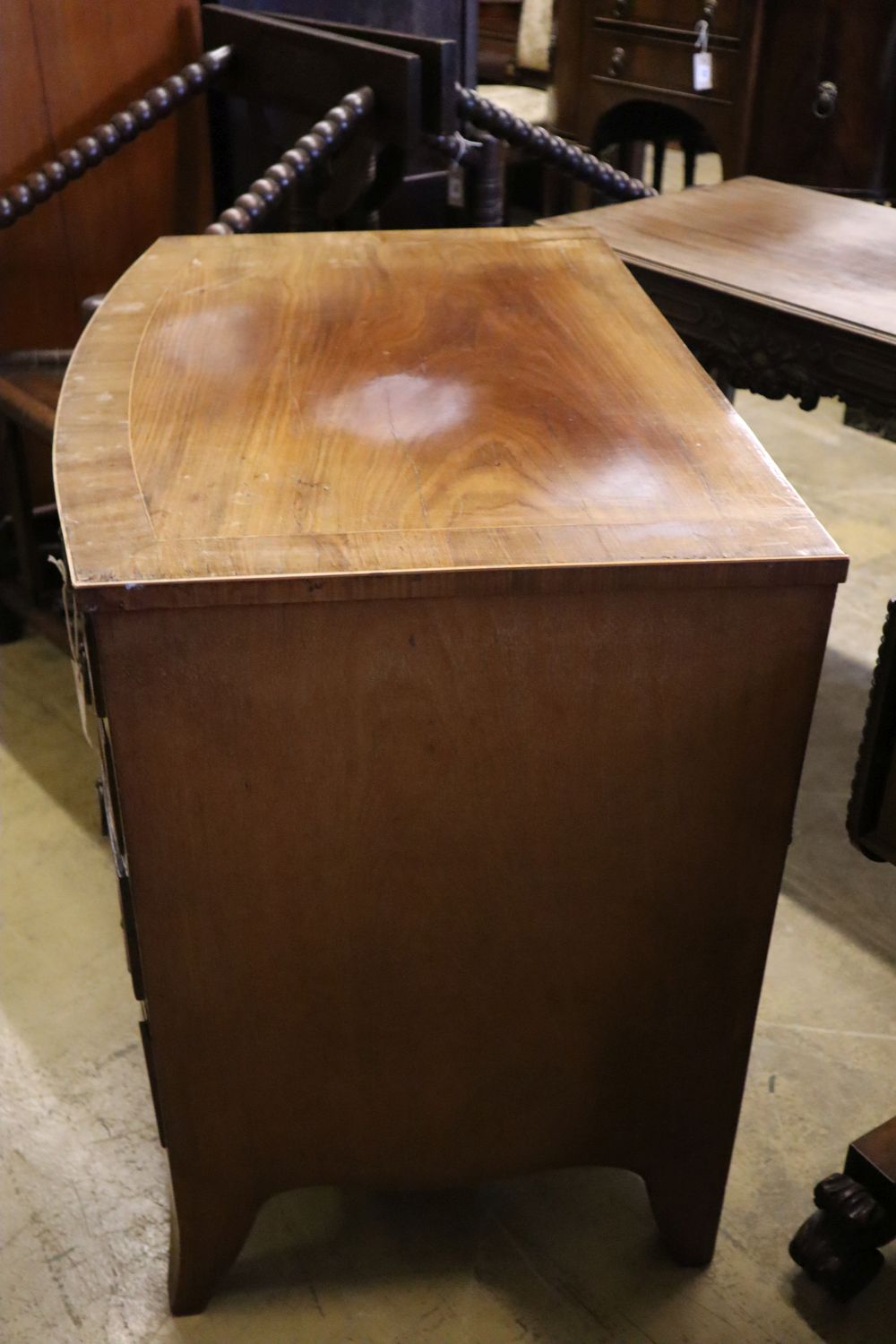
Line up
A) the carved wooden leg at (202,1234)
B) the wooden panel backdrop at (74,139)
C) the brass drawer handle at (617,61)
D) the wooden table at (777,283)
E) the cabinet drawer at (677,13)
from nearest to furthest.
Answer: the carved wooden leg at (202,1234)
the wooden table at (777,283)
the wooden panel backdrop at (74,139)
the cabinet drawer at (677,13)
the brass drawer handle at (617,61)

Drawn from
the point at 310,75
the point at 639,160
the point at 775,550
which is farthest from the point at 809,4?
the point at 775,550

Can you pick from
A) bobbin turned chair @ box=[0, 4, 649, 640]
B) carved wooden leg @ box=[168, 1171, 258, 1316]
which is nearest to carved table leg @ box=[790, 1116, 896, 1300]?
carved wooden leg @ box=[168, 1171, 258, 1316]

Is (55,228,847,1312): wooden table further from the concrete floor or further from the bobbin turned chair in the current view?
the bobbin turned chair

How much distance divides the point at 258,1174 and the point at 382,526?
2.07 feet

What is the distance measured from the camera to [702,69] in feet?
10.9

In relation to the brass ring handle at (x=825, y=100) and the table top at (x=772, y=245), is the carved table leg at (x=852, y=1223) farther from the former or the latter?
the brass ring handle at (x=825, y=100)

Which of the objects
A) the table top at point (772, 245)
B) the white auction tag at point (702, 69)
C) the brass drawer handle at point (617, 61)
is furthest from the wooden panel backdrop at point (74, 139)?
the brass drawer handle at point (617, 61)

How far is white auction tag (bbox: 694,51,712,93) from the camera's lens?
3.31 m

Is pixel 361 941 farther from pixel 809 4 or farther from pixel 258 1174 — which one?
pixel 809 4

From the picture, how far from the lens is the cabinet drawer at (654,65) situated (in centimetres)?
336

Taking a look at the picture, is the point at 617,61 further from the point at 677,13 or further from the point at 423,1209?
the point at 423,1209

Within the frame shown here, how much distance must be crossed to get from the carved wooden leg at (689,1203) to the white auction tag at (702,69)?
9.48 feet

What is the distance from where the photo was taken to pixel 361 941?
1.06m

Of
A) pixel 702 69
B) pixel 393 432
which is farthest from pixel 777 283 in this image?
pixel 702 69
